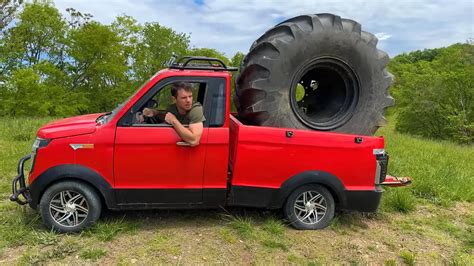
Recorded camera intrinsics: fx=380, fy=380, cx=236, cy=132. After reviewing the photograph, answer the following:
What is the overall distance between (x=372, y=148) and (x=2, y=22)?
3251cm

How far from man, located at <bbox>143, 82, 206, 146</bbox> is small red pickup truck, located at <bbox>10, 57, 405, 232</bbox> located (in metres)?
0.08

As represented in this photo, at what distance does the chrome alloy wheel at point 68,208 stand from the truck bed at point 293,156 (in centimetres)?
167

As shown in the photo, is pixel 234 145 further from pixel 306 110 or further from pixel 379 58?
pixel 379 58

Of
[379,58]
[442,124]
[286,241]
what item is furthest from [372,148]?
[442,124]

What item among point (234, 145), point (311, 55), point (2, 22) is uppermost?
point (2, 22)

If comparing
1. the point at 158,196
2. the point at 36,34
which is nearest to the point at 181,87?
the point at 158,196

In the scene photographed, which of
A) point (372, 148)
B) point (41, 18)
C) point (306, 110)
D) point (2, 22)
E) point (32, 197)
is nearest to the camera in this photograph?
point (32, 197)

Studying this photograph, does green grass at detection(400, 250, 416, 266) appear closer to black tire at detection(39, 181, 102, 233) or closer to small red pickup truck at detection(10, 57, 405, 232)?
small red pickup truck at detection(10, 57, 405, 232)

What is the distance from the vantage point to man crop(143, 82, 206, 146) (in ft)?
13.3

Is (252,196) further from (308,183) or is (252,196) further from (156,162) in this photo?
(156,162)

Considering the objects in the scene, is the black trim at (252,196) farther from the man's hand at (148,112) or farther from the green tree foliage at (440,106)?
the green tree foliage at (440,106)

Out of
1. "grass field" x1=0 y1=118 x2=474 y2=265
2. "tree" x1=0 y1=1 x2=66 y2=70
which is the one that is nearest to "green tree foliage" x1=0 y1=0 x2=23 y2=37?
"tree" x1=0 y1=1 x2=66 y2=70

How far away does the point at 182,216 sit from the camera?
479 centimetres

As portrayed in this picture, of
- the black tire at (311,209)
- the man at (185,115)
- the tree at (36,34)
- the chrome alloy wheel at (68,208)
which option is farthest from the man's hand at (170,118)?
the tree at (36,34)
